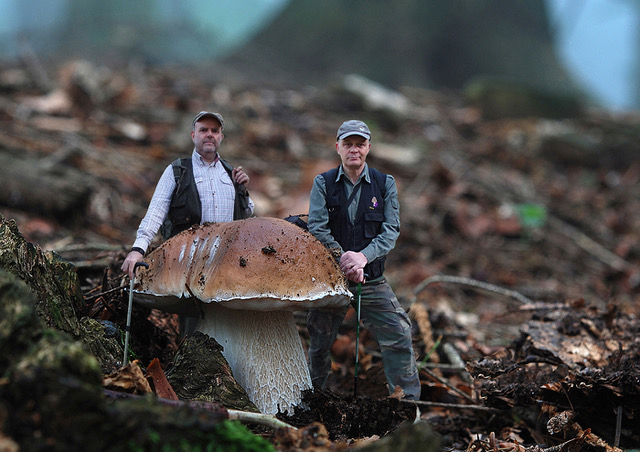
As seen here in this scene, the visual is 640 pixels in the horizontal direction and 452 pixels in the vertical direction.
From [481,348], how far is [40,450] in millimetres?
3170

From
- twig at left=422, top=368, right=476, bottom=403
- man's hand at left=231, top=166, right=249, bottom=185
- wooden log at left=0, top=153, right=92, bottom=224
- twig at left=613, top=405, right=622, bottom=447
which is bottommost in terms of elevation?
twig at left=613, top=405, right=622, bottom=447

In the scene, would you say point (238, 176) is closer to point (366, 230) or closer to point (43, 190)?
point (366, 230)

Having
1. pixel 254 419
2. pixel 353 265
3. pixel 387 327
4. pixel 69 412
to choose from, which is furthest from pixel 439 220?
pixel 69 412

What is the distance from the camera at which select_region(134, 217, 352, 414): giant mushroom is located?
2094 mm

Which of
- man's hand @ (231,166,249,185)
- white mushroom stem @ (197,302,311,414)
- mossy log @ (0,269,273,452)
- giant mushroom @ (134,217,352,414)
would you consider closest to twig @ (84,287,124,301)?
giant mushroom @ (134,217,352,414)

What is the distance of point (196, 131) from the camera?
105 inches

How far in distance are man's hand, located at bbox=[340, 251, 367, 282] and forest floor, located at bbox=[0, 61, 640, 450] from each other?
62 cm

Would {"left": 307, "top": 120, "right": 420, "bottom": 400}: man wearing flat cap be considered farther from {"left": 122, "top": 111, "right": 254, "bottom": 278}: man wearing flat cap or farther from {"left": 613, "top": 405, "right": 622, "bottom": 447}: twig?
{"left": 613, "top": 405, "right": 622, "bottom": 447}: twig

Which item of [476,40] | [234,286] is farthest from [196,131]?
[476,40]

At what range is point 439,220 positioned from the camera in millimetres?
8023

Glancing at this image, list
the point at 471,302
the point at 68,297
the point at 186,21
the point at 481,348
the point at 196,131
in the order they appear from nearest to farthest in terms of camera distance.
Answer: the point at 68,297 < the point at 196,131 < the point at 481,348 < the point at 471,302 < the point at 186,21

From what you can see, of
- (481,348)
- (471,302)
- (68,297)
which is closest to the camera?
(68,297)

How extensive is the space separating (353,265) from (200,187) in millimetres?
984

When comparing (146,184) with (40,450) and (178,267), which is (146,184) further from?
(40,450)
